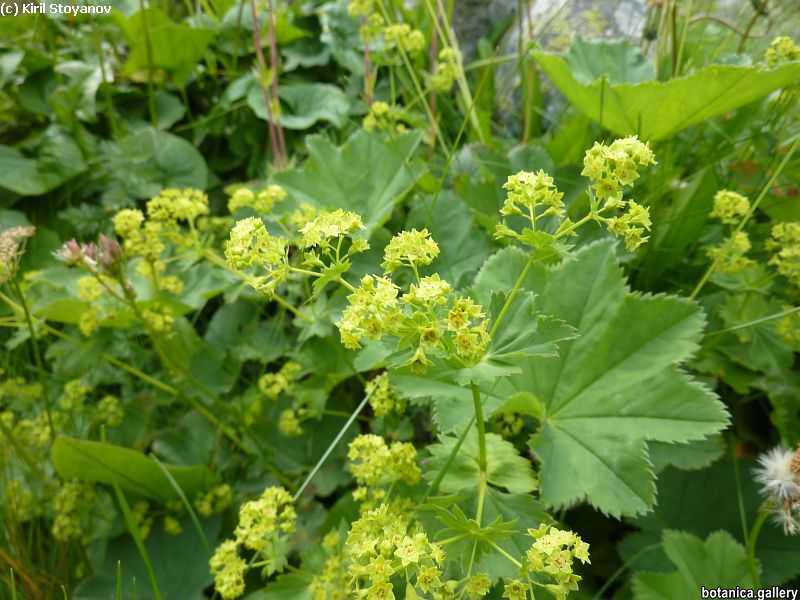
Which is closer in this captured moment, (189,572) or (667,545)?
(667,545)

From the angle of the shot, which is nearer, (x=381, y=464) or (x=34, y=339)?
(x=381, y=464)

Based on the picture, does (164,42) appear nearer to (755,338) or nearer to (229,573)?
(229,573)

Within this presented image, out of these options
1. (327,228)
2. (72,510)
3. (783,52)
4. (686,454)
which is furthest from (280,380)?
(783,52)

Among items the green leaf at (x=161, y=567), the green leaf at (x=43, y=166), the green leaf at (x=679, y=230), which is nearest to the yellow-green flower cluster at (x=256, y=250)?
the green leaf at (x=161, y=567)

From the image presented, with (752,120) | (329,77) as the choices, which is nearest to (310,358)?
(752,120)

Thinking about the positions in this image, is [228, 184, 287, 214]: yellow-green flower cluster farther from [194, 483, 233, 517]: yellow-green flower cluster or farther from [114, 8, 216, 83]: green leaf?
[114, 8, 216, 83]: green leaf

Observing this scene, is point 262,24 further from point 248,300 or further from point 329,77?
point 248,300
